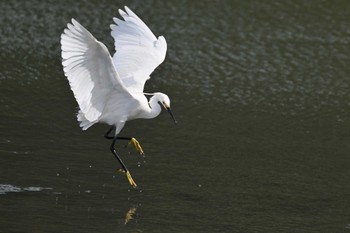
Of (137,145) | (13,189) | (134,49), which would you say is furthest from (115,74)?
(134,49)

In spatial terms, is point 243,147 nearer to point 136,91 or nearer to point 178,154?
point 178,154

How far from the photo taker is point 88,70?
10.9 metres

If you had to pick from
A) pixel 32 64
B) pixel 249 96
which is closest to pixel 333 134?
pixel 249 96

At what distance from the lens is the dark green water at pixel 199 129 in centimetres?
1071

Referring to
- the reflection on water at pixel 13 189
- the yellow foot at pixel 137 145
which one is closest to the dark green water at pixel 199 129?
the reflection on water at pixel 13 189

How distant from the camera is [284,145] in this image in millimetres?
14219

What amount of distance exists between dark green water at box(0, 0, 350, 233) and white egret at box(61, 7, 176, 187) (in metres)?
0.71

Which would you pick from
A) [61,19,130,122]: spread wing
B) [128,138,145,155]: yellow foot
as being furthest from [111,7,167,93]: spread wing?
[61,19,130,122]: spread wing

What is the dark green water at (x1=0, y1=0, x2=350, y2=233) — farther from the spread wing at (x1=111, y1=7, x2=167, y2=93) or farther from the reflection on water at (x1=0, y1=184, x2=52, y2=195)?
the spread wing at (x1=111, y1=7, x2=167, y2=93)

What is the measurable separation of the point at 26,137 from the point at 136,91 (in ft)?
6.03

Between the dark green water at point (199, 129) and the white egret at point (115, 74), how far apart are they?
71 centimetres

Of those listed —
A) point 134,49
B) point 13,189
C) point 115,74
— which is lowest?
point 13,189

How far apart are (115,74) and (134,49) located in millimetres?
1939

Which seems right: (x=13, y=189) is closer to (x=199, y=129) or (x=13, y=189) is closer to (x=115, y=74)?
(x=115, y=74)
